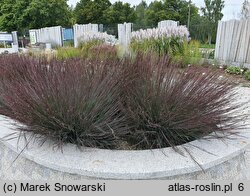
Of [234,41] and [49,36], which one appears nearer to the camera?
[234,41]

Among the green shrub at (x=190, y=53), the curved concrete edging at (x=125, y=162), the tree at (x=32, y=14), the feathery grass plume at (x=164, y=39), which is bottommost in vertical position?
the curved concrete edging at (x=125, y=162)

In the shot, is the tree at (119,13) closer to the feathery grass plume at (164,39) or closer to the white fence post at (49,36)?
the white fence post at (49,36)

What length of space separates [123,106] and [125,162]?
639mm

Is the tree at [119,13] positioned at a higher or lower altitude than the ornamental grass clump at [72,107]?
higher

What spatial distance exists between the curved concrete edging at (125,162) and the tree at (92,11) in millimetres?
33291

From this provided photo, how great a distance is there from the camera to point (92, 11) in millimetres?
33719

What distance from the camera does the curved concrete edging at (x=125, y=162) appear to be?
1854 mm

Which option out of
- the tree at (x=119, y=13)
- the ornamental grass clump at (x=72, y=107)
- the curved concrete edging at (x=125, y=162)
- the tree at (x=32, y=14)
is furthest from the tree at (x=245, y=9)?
the ornamental grass clump at (x=72, y=107)

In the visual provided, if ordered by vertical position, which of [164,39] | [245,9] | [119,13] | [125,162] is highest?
[119,13]

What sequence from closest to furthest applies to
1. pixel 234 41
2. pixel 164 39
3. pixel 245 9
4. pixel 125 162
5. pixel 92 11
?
pixel 125 162 < pixel 164 39 < pixel 234 41 < pixel 245 9 < pixel 92 11

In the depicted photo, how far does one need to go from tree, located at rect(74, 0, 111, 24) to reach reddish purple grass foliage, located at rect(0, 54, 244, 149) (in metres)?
32.9

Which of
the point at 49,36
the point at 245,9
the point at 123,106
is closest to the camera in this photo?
the point at 123,106

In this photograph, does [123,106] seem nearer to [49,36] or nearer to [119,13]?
[49,36]

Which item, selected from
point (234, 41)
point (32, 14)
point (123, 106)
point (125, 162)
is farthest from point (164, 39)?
point (32, 14)
